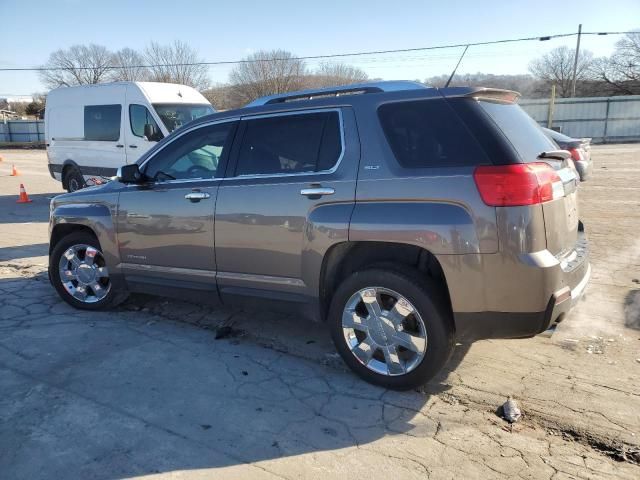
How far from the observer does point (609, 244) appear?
7.21m

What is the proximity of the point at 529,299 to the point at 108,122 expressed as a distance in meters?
10.9

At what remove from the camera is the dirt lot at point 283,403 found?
2785 millimetres

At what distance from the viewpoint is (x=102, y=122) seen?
1170cm

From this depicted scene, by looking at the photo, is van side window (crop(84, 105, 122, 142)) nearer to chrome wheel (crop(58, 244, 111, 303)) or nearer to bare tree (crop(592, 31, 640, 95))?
chrome wheel (crop(58, 244, 111, 303))

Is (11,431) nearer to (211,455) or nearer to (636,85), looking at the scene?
(211,455)

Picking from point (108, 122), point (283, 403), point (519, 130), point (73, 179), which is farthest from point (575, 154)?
point (73, 179)

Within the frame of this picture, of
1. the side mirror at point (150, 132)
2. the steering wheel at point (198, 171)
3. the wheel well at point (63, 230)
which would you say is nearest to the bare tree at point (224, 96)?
the side mirror at point (150, 132)

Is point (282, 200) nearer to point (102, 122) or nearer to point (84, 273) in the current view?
point (84, 273)

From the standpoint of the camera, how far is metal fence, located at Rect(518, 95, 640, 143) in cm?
3159

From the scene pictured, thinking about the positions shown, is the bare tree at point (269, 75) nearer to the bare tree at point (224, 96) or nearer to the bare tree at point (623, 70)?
the bare tree at point (224, 96)

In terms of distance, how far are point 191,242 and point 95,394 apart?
54.2 inches

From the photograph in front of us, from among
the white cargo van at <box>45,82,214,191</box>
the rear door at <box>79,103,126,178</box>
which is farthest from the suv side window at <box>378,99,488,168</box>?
the rear door at <box>79,103,126,178</box>

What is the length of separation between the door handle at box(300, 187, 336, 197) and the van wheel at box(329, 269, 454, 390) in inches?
23.3

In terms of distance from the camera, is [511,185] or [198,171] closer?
[511,185]
